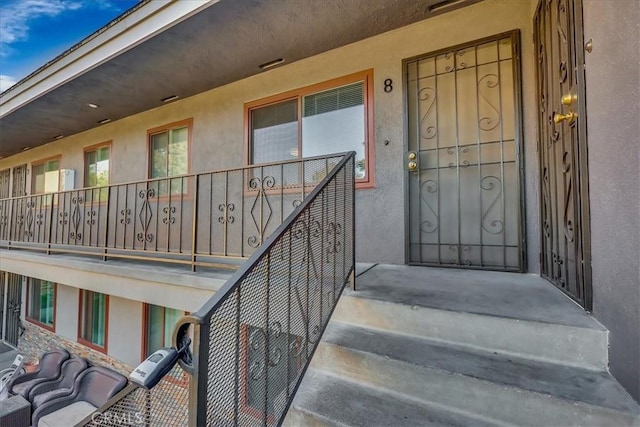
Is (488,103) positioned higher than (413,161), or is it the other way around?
(488,103)

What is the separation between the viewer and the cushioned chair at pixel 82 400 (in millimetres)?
4102

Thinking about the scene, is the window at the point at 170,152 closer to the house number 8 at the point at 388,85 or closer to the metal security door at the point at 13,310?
the house number 8 at the point at 388,85

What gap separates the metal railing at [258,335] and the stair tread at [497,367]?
286 mm

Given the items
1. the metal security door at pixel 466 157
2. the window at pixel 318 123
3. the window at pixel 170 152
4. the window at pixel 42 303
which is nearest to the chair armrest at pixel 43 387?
the window at pixel 42 303

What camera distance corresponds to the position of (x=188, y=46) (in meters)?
3.37

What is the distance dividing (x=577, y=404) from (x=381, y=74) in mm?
3185

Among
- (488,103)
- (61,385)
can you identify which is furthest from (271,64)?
(61,385)

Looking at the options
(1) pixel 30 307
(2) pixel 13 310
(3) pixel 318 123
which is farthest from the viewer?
(2) pixel 13 310

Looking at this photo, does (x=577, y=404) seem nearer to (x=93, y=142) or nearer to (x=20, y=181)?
(x=93, y=142)

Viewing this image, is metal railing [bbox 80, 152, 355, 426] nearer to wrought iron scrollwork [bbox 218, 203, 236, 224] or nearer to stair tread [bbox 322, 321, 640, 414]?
stair tread [bbox 322, 321, 640, 414]

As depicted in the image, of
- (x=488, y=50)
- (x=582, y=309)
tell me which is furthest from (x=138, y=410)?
(x=488, y=50)

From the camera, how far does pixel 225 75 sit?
13.9 feet

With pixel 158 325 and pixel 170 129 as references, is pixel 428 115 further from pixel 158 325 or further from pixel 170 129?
pixel 158 325

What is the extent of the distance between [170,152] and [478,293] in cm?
510
